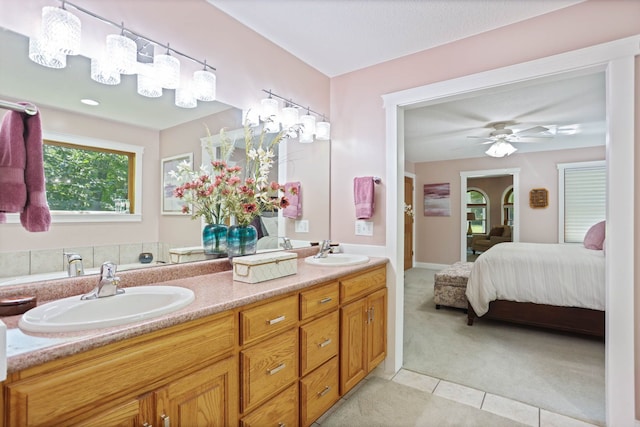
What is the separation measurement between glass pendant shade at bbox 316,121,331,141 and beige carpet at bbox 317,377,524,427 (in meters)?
2.01

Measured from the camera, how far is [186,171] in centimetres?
178

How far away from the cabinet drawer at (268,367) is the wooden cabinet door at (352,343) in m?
0.45

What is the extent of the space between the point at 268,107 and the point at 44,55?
1214mm

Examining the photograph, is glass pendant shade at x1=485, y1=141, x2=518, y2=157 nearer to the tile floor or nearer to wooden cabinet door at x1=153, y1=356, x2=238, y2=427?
the tile floor

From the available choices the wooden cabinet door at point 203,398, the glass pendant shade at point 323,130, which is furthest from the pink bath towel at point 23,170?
the glass pendant shade at point 323,130

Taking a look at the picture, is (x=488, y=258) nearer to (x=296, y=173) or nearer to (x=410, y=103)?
(x=410, y=103)

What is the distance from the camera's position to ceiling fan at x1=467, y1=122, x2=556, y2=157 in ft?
13.7

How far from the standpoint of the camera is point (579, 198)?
5.46 metres

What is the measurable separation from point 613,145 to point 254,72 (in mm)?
2238

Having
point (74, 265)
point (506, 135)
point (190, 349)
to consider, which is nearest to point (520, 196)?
point (506, 135)

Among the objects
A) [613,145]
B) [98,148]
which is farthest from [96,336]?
[613,145]

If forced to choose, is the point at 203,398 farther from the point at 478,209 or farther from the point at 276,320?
the point at 478,209

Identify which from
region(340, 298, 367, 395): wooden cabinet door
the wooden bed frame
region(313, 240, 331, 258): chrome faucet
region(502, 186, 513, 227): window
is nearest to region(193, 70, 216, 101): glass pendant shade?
region(313, 240, 331, 258): chrome faucet

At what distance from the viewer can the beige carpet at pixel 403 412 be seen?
187 centimetres
